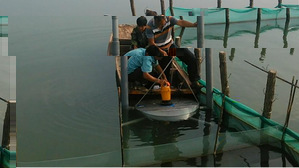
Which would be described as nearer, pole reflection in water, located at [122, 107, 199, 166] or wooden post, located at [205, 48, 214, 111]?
pole reflection in water, located at [122, 107, 199, 166]

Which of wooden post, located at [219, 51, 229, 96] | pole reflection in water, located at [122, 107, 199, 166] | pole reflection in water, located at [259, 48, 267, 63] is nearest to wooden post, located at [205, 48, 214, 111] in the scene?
wooden post, located at [219, 51, 229, 96]

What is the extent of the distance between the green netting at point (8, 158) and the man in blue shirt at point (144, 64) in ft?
6.44

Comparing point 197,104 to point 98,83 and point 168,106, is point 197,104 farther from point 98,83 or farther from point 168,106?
point 98,83

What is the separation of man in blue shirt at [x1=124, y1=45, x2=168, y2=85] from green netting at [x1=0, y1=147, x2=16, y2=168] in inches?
77.3

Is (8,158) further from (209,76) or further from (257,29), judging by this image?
(257,29)

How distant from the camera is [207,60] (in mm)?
4938

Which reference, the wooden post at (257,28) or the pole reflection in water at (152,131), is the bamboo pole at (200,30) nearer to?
the pole reflection in water at (152,131)

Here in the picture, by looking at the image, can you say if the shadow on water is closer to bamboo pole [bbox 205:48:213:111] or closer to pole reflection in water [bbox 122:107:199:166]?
pole reflection in water [bbox 122:107:199:166]

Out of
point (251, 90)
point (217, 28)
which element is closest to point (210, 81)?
point (251, 90)

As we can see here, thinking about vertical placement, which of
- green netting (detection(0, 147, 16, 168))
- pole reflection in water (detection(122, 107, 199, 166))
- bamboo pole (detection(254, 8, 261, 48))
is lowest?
pole reflection in water (detection(122, 107, 199, 166))

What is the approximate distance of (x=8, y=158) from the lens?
3.09 metres

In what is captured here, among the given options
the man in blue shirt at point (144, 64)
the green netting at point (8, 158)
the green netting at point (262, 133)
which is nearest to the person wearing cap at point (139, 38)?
the man in blue shirt at point (144, 64)

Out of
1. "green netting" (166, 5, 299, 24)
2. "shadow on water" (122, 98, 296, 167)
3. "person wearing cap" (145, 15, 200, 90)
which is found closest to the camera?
"shadow on water" (122, 98, 296, 167)

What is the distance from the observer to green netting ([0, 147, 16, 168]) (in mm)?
3074
